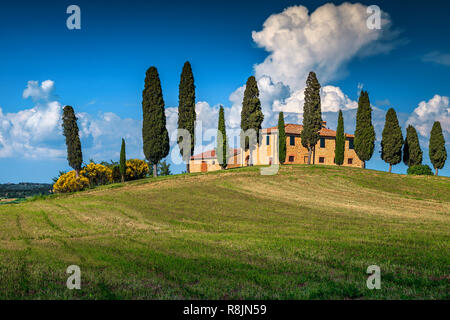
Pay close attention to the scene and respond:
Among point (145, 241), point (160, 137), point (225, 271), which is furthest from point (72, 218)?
point (160, 137)

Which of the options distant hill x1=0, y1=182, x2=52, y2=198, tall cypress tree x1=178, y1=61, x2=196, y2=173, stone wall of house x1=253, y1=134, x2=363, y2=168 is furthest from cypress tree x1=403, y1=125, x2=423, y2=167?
distant hill x1=0, y1=182, x2=52, y2=198

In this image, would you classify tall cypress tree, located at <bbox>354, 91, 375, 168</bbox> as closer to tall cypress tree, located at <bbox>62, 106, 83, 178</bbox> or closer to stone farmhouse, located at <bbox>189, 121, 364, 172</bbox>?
stone farmhouse, located at <bbox>189, 121, 364, 172</bbox>

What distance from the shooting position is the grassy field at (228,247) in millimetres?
6820

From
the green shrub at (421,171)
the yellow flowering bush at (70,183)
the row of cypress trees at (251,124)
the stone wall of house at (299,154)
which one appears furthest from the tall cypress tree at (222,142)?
the green shrub at (421,171)

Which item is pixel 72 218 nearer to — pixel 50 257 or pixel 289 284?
pixel 50 257

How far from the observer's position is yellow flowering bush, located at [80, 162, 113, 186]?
4647 centimetres

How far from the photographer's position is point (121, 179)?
1903 inches

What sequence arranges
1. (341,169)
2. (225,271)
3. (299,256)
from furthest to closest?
(341,169) < (299,256) < (225,271)

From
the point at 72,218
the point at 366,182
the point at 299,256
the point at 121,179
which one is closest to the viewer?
the point at 299,256

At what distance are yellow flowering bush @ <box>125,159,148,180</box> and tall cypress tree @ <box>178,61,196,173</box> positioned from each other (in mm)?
7370

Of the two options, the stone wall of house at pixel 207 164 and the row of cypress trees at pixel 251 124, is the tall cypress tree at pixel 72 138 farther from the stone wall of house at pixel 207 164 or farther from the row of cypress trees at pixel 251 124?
the stone wall of house at pixel 207 164

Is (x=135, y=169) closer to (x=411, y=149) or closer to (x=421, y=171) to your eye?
(x=421, y=171)

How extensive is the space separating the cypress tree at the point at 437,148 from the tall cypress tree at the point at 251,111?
30.6 m
